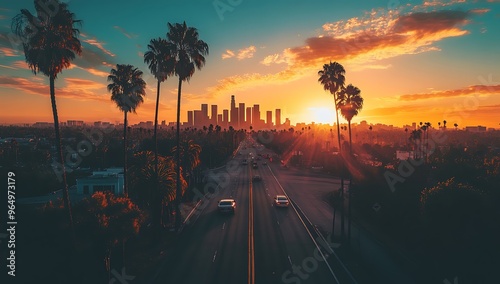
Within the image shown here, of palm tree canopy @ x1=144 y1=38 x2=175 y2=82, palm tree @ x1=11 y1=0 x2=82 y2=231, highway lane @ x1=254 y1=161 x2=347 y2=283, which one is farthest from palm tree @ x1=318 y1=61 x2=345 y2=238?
palm tree @ x1=11 y1=0 x2=82 y2=231

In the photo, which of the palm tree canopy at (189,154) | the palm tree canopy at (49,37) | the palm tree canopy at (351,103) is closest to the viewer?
the palm tree canopy at (49,37)

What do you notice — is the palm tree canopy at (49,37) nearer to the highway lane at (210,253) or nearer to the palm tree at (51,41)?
the palm tree at (51,41)

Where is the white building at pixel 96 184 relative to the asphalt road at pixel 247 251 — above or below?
above

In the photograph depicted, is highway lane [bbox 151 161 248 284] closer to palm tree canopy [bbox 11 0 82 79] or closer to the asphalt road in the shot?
the asphalt road

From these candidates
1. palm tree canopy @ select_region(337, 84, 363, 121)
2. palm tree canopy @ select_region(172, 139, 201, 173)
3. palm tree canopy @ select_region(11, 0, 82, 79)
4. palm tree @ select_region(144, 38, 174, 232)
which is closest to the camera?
palm tree canopy @ select_region(11, 0, 82, 79)

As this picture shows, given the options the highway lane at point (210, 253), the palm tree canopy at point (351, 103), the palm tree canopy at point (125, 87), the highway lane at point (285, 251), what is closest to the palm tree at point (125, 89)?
the palm tree canopy at point (125, 87)

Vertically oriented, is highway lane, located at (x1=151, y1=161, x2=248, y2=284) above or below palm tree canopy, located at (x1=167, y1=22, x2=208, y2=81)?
below
